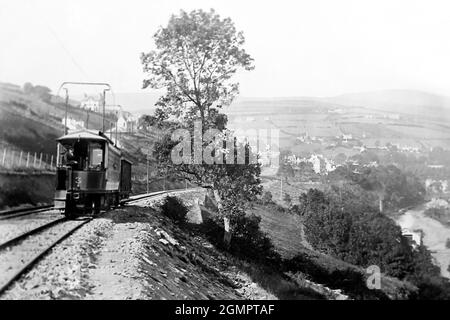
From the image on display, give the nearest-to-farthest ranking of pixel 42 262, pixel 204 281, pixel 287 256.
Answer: pixel 42 262, pixel 204 281, pixel 287 256

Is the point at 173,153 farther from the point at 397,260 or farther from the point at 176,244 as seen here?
the point at 397,260

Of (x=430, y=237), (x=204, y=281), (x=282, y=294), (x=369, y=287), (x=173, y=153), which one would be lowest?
(x=430, y=237)

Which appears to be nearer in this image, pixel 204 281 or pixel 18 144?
pixel 204 281

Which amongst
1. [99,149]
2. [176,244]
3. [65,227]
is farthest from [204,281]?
[99,149]

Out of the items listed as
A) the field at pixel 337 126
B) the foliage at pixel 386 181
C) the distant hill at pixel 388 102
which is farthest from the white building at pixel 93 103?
the foliage at pixel 386 181

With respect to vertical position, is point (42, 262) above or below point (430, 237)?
above

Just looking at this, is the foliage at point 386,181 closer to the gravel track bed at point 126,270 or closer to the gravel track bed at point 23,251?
the gravel track bed at point 126,270

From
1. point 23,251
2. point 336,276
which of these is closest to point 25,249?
point 23,251
